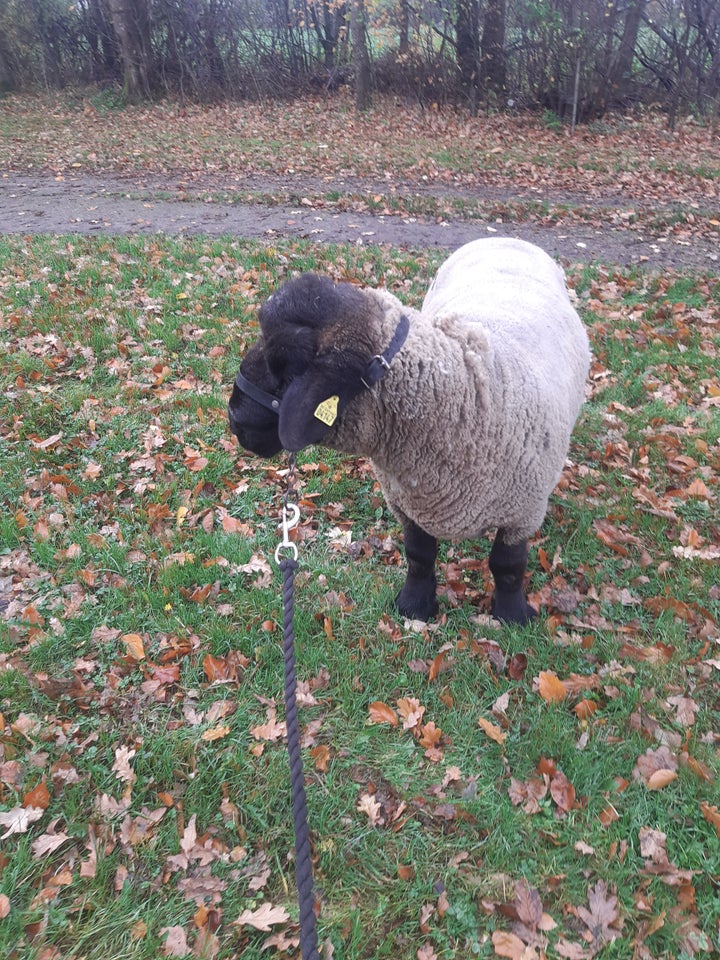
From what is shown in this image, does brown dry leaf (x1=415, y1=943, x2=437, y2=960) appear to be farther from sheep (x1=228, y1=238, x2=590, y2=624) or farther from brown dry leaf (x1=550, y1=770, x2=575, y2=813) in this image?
sheep (x1=228, y1=238, x2=590, y2=624)

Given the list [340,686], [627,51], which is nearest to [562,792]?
[340,686]

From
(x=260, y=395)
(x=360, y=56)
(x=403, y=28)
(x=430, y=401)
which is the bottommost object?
(x=430, y=401)

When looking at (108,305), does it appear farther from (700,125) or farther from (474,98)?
(700,125)

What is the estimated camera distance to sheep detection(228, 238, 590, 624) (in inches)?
94.6

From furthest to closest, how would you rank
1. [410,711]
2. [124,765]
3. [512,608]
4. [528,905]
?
[512,608] < [410,711] < [124,765] < [528,905]

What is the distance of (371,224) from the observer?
32.4 ft

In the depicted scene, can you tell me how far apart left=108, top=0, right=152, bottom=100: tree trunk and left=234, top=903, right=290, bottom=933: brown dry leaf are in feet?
72.5

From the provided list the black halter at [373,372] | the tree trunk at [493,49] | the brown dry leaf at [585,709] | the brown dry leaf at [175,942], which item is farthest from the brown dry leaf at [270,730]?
the tree trunk at [493,49]

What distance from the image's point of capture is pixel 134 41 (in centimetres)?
1880

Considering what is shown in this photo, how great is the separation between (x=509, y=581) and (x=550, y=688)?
1.97ft

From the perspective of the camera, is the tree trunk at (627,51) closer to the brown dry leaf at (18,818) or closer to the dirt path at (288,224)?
the dirt path at (288,224)

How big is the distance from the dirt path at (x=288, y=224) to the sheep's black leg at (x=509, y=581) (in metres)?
6.23

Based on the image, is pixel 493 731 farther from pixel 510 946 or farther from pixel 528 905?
pixel 510 946

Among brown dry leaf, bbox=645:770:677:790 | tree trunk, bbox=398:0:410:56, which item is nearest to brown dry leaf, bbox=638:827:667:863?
brown dry leaf, bbox=645:770:677:790
